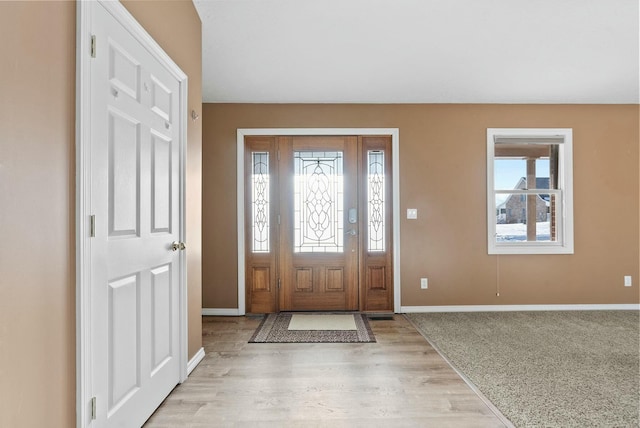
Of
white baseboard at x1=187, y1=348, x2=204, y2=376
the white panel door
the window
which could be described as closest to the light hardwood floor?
white baseboard at x1=187, y1=348, x2=204, y2=376

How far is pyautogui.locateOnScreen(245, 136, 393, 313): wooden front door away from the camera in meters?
4.18

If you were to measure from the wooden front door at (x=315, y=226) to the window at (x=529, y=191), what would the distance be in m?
1.30

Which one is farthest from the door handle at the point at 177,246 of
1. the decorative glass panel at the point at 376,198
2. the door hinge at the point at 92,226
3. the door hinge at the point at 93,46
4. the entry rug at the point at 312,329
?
the decorative glass panel at the point at 376,198

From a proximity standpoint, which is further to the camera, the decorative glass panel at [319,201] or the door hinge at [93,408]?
the decorative glass panel at [319,201]

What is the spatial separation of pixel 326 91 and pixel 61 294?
10.6 ft

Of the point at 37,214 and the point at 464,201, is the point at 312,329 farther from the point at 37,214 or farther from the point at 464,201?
the point at 37,214

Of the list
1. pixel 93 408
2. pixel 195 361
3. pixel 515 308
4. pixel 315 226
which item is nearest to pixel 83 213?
pixel 93 408

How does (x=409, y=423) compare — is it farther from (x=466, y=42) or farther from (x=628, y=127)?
(x=628, y=127)

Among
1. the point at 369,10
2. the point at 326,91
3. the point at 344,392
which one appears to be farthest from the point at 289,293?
the point at 369,10

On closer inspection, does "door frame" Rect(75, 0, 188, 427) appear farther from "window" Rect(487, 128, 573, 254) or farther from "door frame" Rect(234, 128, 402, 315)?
"window" Rect(487, 128, 573, 254)

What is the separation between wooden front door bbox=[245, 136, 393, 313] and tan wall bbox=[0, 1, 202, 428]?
9.43 ft

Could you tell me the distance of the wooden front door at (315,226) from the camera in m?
4.18

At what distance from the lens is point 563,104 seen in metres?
4.22

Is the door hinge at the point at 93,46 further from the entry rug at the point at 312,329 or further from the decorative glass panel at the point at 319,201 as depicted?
the decorative glass panel at the point at 319,201
